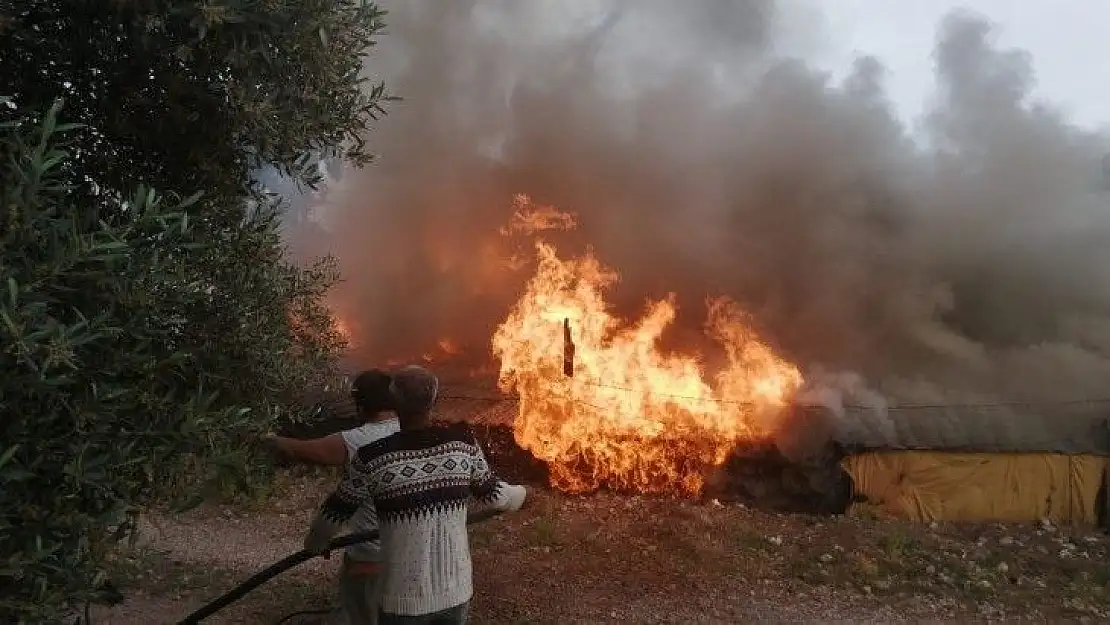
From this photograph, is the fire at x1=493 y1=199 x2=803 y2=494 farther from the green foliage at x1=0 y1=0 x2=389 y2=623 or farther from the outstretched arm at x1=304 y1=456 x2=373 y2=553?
the outstretched arm at x1=304 y1=456 x2=373 y2=553

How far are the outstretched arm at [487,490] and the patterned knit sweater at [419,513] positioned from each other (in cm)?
16

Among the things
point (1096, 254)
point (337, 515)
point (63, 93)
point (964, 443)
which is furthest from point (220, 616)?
point (1096, 254)

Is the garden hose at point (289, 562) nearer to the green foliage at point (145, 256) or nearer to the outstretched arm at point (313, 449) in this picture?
the outstretched arm at point (313, 449)

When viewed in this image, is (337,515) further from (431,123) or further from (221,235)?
(431,123)

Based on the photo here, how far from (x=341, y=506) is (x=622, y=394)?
11.1m

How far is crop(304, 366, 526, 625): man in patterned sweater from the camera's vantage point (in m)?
3.26

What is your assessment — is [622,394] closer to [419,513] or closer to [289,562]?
[289,562]

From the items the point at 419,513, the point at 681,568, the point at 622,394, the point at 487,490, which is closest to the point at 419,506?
the point at 419,513

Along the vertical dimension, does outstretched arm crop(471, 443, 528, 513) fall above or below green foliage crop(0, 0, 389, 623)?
below

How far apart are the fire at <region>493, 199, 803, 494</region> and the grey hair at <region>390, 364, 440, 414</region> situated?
1049 centimetres

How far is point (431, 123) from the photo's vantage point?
19250mm

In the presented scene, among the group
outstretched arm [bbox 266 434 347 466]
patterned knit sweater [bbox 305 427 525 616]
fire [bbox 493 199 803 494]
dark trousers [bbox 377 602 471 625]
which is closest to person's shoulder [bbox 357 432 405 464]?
patterned knit sweater [bbox 305 427 525 616]

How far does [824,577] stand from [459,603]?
7494mm

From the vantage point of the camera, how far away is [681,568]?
31.3ft
